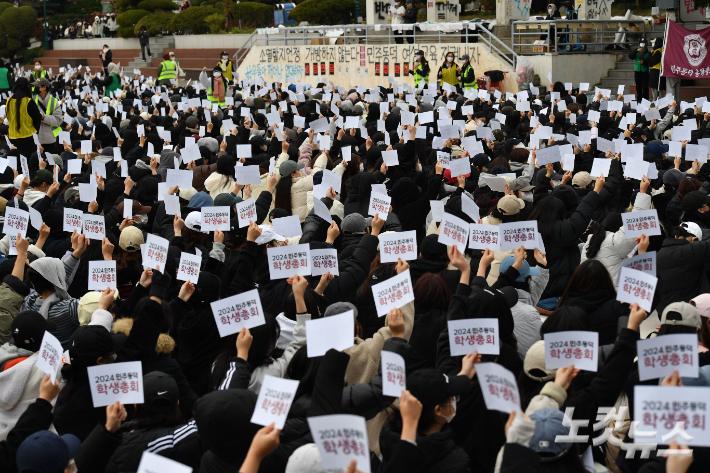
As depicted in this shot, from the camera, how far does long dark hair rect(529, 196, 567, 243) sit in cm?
626

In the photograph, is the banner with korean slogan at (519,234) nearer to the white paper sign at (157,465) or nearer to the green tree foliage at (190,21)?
the white paper sign at (157,465)

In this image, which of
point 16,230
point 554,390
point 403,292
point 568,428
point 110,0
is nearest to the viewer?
point 568,428

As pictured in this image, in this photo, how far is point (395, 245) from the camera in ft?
17.2

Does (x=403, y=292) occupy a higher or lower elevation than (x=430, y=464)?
higher

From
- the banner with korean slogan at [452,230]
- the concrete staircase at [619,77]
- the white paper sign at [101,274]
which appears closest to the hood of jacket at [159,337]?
the white paper sign at [101,274]

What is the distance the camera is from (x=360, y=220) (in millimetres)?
6273

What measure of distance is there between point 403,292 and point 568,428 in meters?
1.43

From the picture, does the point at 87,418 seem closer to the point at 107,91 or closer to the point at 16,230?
the point at 16,230

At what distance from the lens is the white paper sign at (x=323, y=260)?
525 centimetres

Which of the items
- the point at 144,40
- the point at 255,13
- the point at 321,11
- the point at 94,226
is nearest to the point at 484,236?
the point at 94,226

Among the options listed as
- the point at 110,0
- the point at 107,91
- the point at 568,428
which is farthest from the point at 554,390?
the point at 110,0

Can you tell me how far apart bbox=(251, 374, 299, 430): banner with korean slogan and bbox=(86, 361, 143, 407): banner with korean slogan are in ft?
2.41

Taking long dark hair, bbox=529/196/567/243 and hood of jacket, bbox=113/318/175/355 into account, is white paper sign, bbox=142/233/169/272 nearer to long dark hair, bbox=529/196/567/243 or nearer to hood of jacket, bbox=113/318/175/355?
hood of jacket, bbox=113/318/175/355

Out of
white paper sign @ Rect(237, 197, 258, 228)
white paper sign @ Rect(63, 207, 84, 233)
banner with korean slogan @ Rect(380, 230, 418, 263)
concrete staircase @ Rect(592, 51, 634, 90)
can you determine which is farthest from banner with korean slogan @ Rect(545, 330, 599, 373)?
concrete staircase @ Rect(592, 51, 634, 90)
